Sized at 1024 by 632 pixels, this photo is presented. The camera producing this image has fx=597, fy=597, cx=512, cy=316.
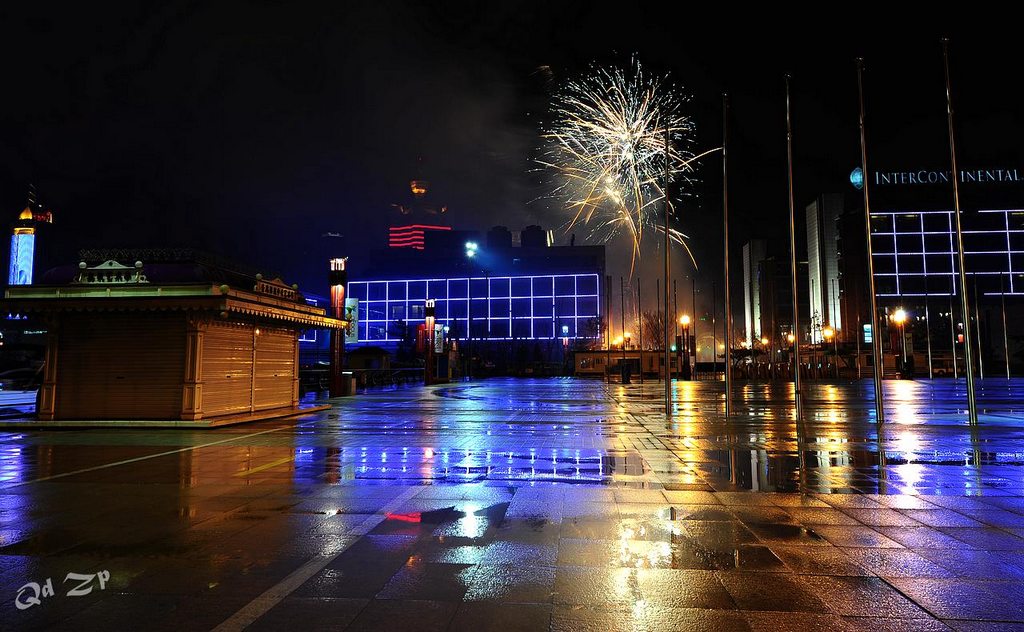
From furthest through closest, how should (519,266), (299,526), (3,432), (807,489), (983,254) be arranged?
(519,266) < (983,254) < (3,432) < (807,489) < (299,526)

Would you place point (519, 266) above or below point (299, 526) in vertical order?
above

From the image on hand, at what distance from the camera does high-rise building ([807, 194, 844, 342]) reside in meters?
109

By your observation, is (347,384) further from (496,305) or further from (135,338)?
(496,305)

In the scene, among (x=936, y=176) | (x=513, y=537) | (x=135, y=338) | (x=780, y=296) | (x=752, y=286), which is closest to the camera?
(x=513, y=537)

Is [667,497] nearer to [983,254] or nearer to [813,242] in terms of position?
[983,254]

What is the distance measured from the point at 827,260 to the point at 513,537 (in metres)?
121

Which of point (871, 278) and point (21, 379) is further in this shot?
point (21, 379)

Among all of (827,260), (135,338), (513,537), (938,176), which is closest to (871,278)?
(513,537)

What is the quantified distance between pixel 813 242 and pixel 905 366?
187 feet

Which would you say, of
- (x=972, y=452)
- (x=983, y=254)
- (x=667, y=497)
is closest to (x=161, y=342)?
(x=667, y=497)

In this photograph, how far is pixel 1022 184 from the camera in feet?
323

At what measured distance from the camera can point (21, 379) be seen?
4012 centimetres

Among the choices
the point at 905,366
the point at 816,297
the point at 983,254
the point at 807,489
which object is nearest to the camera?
the point at 807,489

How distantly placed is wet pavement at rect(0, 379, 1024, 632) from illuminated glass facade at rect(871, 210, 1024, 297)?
335 ft
